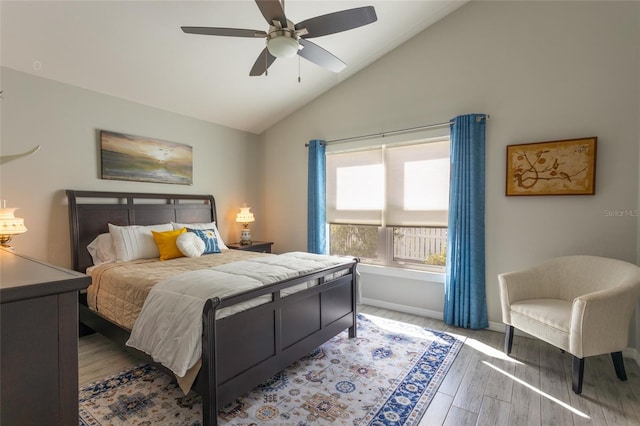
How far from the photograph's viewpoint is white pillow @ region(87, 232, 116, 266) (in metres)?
3.23

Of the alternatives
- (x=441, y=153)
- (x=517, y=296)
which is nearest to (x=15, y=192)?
(x=441, y=153)

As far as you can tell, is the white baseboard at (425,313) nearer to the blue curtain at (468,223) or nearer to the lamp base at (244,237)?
the blue curtain at (468,223)

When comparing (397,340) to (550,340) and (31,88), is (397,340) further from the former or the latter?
(31,88)

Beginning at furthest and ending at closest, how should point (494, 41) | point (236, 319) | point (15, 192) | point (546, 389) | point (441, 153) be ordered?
point (441, 153) < point (494, 41) < point (15, 192) < point (546, 389) < point (236, 319)

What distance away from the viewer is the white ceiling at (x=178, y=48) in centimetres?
255

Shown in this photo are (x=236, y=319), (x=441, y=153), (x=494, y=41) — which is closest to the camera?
(x=236, y=319)

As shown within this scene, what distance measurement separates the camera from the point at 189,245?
3412 mm

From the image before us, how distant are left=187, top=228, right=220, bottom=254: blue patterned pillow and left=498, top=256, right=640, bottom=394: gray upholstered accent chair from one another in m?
3.14

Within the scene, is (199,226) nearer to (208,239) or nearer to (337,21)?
(208,239)

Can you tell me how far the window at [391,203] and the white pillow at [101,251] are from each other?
8.87ft

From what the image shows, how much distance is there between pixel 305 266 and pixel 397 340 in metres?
1.27

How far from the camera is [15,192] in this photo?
9.43ft

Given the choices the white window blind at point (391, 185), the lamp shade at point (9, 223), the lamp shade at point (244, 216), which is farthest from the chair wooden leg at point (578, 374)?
the lamp shade at point (9, 223)

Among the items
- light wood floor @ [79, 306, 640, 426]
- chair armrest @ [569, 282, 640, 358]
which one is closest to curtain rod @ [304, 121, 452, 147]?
chair armrest @ [569, 282, 640, 358]
